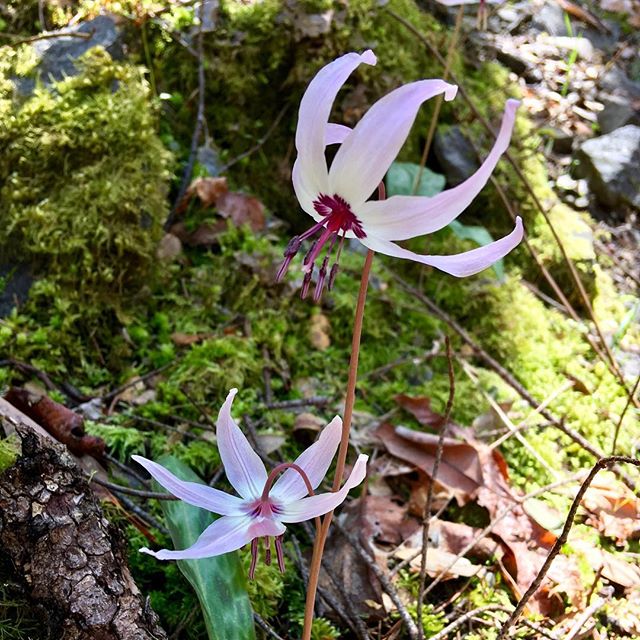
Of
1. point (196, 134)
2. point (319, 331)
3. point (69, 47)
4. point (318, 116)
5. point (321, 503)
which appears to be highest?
point (318, 116)

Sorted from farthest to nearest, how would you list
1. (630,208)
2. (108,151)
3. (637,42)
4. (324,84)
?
(637,42) → (630,208) → (108,151) → (324,84)

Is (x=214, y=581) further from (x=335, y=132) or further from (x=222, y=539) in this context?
(x=335, y=132)

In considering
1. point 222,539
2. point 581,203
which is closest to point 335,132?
point 222,539

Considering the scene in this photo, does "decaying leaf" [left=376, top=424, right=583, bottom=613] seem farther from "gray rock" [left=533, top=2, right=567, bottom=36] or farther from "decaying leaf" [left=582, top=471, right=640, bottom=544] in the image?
"gray rock" [left=533, top=2, right=567, bottom=36]

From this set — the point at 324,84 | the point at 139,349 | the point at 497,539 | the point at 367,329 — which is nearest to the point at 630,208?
the point at 367,329

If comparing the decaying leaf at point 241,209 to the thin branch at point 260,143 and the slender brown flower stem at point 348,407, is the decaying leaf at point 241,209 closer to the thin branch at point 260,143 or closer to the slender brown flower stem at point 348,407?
the thin branch at point 260,143

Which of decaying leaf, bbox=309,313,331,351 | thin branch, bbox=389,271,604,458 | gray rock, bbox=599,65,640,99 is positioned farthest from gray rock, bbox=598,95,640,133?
decaying leaf, bbox=309,313,331,351

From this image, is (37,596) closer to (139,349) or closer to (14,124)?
(139,349)
